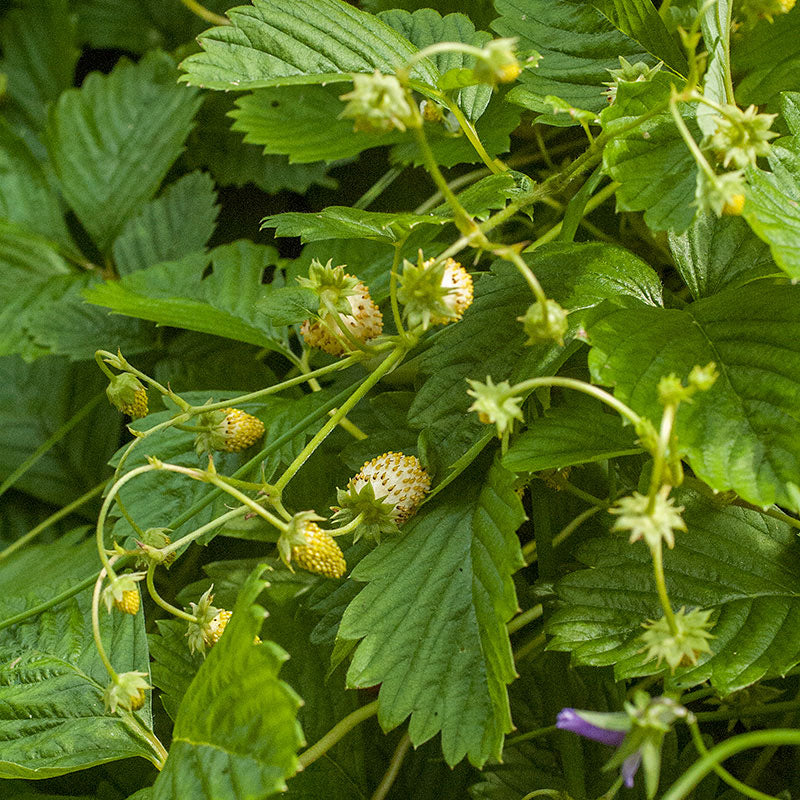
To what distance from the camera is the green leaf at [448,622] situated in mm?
543

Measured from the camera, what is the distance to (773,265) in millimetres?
630

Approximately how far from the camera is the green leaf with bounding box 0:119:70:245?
4.35ft

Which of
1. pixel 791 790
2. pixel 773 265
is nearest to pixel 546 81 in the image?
pixel 773 265

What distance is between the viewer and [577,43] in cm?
74

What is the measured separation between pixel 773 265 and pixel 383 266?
1.35 feet

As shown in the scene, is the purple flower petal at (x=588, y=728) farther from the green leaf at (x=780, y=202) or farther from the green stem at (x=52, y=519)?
the green stem at (x=52, y=519)

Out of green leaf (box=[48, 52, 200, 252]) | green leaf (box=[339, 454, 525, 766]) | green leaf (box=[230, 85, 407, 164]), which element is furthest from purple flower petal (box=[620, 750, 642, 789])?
green leaf (box=[48, 52, 200, 252])

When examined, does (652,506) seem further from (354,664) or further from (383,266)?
(383,266)

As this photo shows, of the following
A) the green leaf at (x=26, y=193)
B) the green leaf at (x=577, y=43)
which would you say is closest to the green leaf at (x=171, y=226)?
the green leaf at (x=26, y=193)

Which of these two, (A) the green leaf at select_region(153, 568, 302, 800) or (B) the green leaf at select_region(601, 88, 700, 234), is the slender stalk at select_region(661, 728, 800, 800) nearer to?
(A) the green leaf at select_region(153, 568, 302, 800)

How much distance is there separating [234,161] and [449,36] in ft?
1.66

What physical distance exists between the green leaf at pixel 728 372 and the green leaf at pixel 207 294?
1.42ft

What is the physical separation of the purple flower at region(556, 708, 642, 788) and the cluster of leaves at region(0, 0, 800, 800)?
0.30ft

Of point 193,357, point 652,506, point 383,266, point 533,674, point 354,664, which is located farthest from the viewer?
point 193,357
